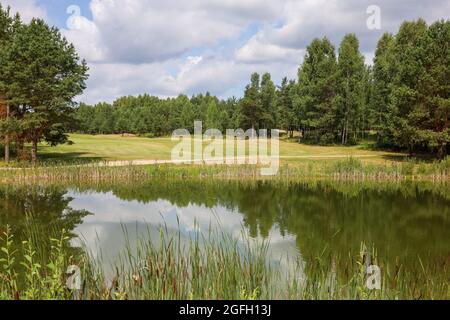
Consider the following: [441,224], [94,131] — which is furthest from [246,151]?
[94,131]

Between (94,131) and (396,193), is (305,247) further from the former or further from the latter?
(94,131)

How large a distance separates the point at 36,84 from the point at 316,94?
38748 mm

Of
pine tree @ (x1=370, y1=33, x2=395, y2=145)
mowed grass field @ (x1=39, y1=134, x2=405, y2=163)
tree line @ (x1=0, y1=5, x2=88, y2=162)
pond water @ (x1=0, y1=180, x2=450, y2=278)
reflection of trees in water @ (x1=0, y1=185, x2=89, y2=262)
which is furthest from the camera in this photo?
pine tree @ (x1=370, y1=33, x2=395, y2=145)

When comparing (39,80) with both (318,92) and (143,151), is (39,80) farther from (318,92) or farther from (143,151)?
(318,92)

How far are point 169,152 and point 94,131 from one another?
62779 mm

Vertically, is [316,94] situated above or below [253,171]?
above

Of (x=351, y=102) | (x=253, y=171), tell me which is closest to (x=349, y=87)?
(x=351, y=102)

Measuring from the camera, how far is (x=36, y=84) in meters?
32.6

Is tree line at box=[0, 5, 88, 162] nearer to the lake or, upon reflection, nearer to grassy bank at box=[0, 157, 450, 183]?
grassy bank at box=[0, 157, 450, 183]

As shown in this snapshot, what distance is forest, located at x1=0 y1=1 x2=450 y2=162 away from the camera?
3366cm

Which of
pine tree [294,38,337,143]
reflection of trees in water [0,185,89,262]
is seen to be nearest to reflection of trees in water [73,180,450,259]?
reflection of trees in water [0,185,89,262]

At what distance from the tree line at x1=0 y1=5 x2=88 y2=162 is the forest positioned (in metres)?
0.08

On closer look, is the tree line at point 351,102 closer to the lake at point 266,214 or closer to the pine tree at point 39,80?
the pine tree at point 39,80
